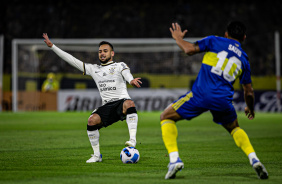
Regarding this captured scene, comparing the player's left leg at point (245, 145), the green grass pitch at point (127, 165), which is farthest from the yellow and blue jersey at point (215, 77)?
the green grass pitch at point (127, 165)

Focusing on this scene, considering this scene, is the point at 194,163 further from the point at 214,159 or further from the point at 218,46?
the point at 218,46

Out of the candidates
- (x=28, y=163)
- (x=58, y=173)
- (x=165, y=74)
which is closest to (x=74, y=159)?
(x=28, y=163)

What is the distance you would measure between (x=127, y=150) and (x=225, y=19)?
33.4 metres

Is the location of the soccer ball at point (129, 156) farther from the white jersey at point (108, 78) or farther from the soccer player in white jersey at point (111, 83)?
the white jersey at point (108, 78)

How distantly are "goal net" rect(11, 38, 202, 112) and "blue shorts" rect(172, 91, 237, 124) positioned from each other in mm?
22056

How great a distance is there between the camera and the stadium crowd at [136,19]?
3719 cm

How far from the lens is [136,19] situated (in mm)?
39312

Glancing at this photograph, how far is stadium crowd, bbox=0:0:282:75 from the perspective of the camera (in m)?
37.2

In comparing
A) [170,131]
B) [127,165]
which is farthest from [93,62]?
[170,131]

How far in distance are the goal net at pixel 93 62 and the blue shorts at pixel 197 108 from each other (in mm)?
22056

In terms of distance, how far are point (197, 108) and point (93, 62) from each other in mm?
23970

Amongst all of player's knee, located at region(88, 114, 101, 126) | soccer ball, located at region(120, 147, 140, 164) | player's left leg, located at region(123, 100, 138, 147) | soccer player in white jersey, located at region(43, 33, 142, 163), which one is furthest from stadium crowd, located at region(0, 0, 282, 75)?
soccer ball, located at region(120, 147, 140, 164)

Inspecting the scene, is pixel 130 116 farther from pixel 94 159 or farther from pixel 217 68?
pixel 217 68

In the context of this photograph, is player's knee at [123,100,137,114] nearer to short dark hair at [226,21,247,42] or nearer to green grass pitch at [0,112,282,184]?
green grass pitch at [0,112,282,184]
